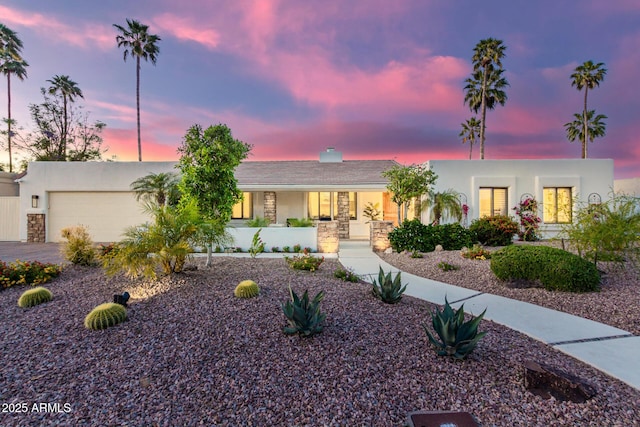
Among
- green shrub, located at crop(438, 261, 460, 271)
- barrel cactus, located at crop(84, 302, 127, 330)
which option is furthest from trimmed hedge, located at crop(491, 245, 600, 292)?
barrel cactus, located at crop(84, 302, 127, 330)

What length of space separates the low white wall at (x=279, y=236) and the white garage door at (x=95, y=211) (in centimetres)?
661

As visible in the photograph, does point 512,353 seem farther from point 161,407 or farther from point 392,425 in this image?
point 161,407

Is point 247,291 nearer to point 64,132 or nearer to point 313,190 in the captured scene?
point 313,190

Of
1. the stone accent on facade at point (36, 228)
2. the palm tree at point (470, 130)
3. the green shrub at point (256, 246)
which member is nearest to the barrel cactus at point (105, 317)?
the green shrub at point (256, 246)

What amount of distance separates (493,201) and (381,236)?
569 cm

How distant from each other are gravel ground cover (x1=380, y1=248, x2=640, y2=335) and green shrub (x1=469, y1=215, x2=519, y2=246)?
330 centimetres

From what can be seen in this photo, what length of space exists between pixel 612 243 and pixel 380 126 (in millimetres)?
10923

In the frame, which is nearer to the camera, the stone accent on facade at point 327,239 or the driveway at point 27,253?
the driveway at point 27,253

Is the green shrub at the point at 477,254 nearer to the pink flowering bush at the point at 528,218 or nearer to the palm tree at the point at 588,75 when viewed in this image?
the pink flowering bush at the point at 528,218

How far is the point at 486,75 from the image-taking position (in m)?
23.1

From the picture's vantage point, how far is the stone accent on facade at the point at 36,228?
46.9 ft

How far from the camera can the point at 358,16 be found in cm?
932

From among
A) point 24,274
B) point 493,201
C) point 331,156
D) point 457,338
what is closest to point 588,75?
point 493,201

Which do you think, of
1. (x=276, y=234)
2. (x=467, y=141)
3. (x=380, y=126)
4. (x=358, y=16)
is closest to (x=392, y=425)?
(x=276, y=234)
